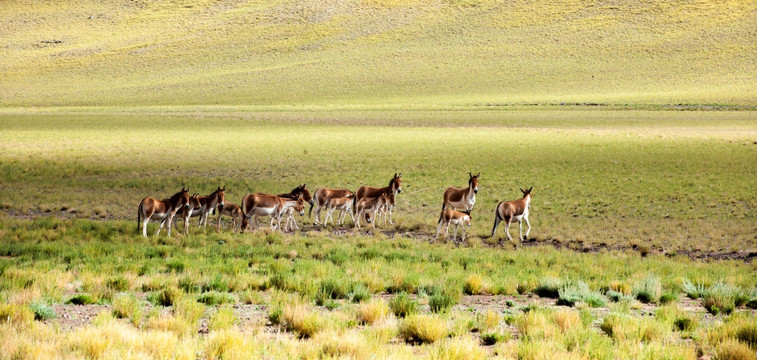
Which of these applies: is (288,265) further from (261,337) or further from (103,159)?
(103,159)

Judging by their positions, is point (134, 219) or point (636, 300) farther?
point (134, 219)

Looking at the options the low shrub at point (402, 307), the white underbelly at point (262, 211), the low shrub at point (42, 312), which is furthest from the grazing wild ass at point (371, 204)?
the low shrub at point (42, 312)

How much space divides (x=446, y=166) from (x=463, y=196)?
14058 millimetres

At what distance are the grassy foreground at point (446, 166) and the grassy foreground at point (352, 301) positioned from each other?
5117mm

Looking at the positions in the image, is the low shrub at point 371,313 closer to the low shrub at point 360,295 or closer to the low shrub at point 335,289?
the low shrub at point 360,295

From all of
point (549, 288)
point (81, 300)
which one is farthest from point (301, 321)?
point (549, 288)

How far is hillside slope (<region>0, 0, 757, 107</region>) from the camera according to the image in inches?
3777

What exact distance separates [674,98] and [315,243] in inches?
2989

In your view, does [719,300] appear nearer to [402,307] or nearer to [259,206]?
[402,307]

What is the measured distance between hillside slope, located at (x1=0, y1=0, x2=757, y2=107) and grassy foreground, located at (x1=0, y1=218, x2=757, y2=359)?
7208cm

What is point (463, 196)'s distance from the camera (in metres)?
21.1

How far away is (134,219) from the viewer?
20.9 m

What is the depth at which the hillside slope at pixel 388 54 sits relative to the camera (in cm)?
9594

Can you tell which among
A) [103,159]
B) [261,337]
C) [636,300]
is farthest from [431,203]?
[103,159]
